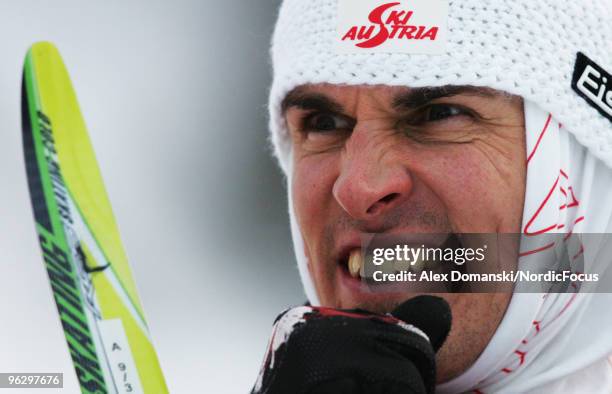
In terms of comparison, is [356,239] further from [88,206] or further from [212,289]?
[212,289]

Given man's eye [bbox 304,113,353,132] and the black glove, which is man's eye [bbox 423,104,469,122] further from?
the black glove

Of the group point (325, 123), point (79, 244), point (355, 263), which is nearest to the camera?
Answer: point (79, 244)

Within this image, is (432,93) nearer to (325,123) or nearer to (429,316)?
(325,123)

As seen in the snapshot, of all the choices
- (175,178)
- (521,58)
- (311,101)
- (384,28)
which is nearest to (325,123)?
(311,101)

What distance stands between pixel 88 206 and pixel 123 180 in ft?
4.55

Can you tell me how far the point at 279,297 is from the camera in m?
2.92

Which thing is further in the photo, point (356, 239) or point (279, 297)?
point (279, 297)

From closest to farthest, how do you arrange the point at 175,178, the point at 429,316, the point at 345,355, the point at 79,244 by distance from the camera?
the point at 345,355, the point at 429,316, the point at 79,244, the point at 175,178

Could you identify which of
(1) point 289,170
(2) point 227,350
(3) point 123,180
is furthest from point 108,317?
(3) point 123,180

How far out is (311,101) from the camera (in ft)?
5.44

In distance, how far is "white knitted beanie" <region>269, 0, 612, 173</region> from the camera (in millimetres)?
1486

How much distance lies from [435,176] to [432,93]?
5.1 inches

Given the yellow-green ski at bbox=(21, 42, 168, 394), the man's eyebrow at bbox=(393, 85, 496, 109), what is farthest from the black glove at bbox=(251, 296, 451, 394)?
the man's eyebrow at bbox=(393, 85, 496, 109)

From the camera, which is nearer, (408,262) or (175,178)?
(408,262)
